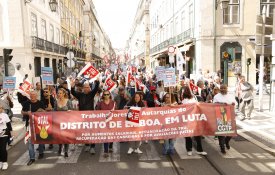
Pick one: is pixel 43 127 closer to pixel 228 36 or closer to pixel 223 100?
pixel 223 100

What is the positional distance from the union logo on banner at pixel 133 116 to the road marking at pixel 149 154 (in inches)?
32.4

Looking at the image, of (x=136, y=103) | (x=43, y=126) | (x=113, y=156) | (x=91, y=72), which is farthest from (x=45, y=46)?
(x=113, y=156)

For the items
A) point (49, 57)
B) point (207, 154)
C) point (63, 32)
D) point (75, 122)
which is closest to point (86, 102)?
point (75, 122)

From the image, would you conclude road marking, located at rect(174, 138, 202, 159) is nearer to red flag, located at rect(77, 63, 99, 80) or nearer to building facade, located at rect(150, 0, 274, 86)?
red flag, located at rect(77, 63, 99, 80)

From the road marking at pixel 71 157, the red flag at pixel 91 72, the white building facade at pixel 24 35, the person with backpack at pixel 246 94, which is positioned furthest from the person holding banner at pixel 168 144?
the white building facade at pixel 24 35

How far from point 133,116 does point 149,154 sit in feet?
3.57

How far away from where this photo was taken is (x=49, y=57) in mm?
31812

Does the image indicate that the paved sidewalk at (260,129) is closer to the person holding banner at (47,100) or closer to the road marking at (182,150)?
the road marking at (182,150)

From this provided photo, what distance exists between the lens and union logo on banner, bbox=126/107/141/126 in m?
7.05

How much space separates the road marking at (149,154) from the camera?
23.0ft

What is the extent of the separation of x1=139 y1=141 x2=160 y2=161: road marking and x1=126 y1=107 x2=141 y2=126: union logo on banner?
0.82m

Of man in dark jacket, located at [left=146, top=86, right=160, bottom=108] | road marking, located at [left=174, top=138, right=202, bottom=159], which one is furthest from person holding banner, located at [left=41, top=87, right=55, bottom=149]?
road marking, located at [left=174, top=138, right=202, bottom=159]

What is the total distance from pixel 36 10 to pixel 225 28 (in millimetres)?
17259

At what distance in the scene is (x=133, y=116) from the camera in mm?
7047
